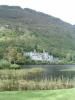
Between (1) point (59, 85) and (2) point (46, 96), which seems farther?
(1) point (59, 85)

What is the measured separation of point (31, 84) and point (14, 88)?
286 centimetres

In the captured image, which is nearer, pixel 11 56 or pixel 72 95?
pixel 72 95

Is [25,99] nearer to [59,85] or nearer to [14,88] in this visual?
[14,88]

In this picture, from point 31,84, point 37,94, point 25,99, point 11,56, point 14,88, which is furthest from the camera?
point 11,56

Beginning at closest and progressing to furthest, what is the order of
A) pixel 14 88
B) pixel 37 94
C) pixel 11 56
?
pixel 37 94
pixel 14 88
pixel 11 56

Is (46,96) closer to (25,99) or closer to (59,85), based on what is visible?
(25,99)

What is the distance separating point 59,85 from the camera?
37.0m

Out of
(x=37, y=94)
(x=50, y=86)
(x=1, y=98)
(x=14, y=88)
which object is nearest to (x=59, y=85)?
(x=50, y=86)

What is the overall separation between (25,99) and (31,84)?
47.6 feet

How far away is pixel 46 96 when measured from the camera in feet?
74.1

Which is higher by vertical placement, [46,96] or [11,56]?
[46,96]

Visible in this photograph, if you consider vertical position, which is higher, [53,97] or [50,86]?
[53,97]

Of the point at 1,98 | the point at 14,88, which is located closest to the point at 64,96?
the point at 1,98

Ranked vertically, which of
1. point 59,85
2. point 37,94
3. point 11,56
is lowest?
point 11,56
